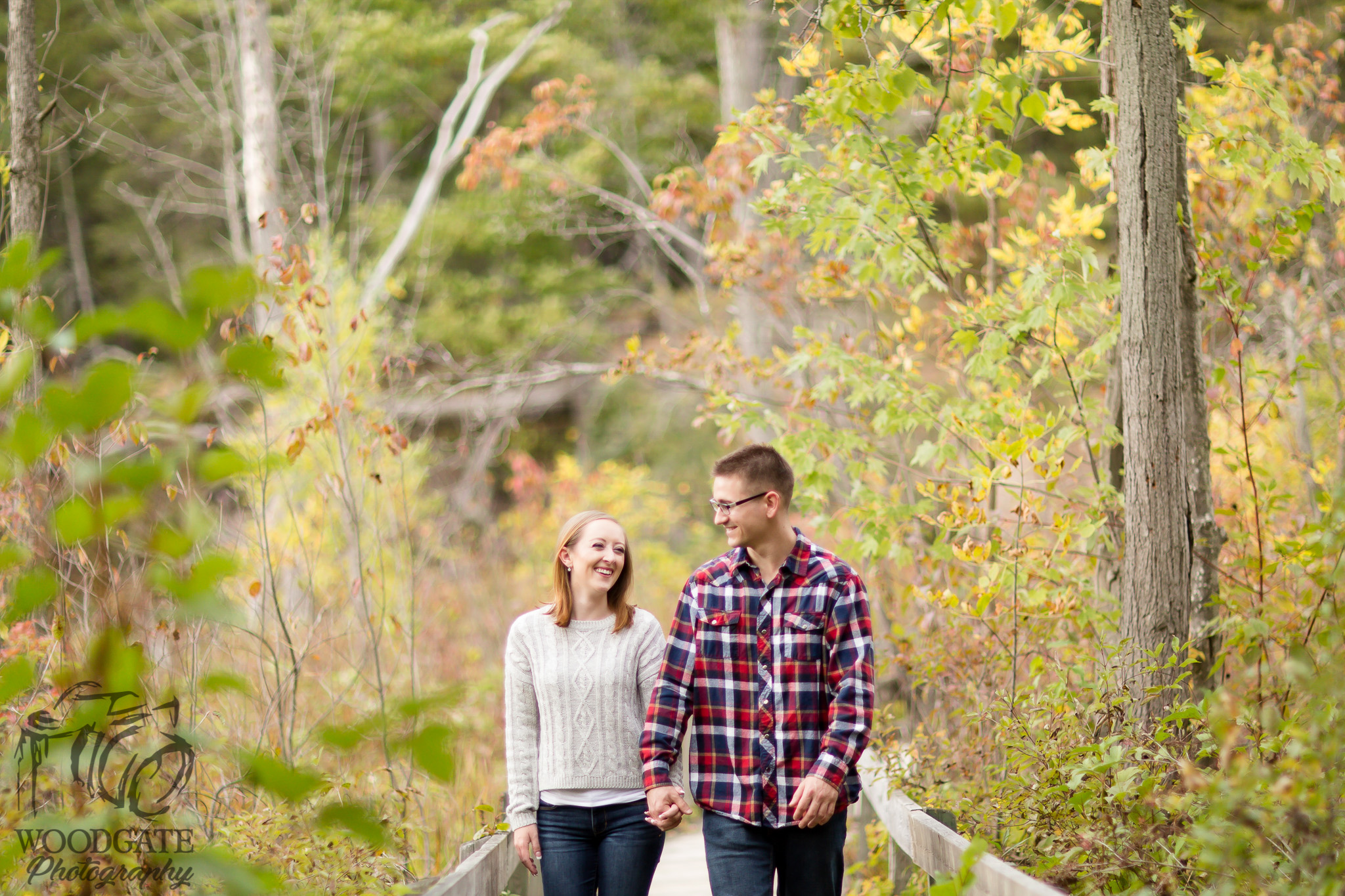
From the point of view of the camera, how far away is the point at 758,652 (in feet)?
9.43

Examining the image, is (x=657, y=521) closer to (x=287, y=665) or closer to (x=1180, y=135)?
(x=287, y=665)

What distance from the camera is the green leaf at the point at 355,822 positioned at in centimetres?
112

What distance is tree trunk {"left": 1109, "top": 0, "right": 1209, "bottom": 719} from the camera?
10.8 ft

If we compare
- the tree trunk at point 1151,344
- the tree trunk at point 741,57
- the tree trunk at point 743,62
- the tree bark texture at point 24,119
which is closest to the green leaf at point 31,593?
the tree trunk at point 1151,344

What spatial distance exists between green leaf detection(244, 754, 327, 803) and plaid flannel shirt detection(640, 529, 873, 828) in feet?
5.76

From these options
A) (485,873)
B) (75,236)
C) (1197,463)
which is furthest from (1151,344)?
(75,236)

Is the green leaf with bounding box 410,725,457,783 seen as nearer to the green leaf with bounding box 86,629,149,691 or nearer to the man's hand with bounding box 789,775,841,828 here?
the green leaf with bounding box 86,629,149,691

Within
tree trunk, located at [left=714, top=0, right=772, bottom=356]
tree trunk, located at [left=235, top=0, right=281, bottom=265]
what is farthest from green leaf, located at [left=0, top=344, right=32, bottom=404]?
tree trunk, located at [left=235, top=0, right=281, bottom=265]

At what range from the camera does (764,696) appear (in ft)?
9.29

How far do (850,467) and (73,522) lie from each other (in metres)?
3.87

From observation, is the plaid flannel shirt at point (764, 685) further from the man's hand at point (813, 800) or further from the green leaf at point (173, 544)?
the green leaf at point (173, 544)

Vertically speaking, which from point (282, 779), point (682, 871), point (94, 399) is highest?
point (94, 399)

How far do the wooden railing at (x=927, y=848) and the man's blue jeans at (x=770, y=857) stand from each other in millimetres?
314

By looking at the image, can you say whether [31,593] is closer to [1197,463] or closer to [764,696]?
[764,696]
